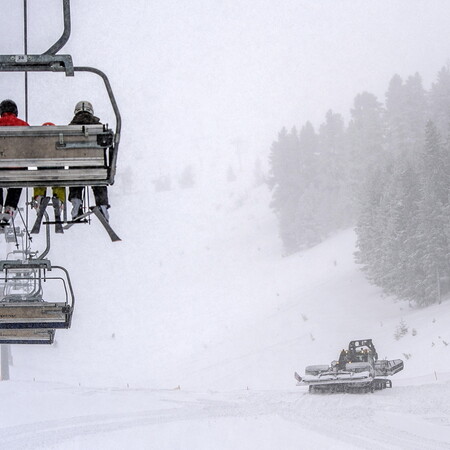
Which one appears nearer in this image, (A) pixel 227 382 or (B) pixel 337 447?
(B) pixel 337 447

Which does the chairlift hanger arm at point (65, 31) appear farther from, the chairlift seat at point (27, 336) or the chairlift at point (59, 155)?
the chairlift seat at point (27, 336)

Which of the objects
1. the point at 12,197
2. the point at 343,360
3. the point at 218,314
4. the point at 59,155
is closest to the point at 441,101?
the point at 218,314

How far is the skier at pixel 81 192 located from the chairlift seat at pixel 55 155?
122cm

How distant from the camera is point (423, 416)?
19.2 metres

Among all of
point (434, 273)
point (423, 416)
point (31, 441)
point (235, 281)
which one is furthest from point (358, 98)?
point (31, 441)

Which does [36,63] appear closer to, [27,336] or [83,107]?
[83,107]

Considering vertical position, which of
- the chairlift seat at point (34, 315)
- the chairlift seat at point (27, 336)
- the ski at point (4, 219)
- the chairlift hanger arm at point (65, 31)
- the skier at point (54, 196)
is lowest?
the chairlift seat at point (27, 336)

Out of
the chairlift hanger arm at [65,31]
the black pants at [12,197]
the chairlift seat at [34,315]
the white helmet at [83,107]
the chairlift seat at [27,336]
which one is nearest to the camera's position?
the chairlift hanger arm at [65,31]

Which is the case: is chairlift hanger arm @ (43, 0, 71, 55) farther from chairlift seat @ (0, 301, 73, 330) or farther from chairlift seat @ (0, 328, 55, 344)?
chairlift seat @ (0, 328, 55, 344)

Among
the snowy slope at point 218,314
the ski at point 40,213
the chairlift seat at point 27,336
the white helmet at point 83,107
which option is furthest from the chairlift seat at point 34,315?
the snowy slope at point 218,314

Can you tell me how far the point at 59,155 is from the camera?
4133 millimetres

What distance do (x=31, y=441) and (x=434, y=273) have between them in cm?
3076

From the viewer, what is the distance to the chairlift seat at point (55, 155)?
405 centimetres

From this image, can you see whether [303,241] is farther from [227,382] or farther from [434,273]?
[227,382]
